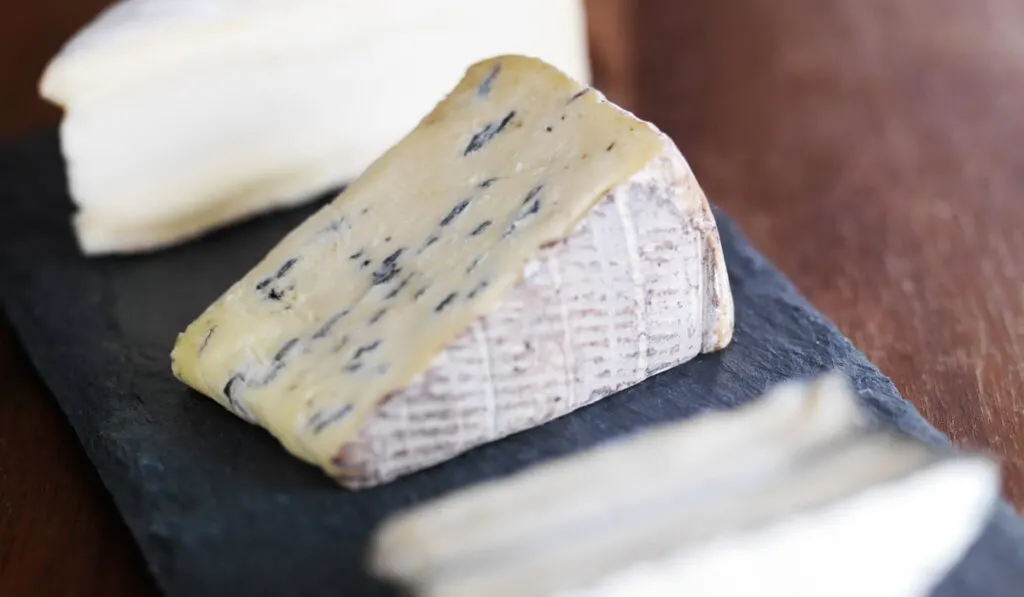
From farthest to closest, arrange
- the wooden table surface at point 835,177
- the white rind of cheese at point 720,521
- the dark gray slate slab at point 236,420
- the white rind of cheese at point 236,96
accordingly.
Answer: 1. the white rind of cheese at point 236,96
2. the wooden table surface at point 835,177
3. the dark gray slate slab at point 236,420
4. the white rind of cheese at point 720,521

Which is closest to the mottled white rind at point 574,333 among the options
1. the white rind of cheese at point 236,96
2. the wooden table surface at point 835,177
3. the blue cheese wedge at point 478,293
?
the blue cheese wedge at point 478,293

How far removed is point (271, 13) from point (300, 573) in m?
0.82

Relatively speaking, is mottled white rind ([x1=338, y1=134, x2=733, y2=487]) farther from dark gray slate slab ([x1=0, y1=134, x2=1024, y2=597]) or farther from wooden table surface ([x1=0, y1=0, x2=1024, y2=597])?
wooden table surface ([x1=0, y1=0, x2=1024, y2=597])

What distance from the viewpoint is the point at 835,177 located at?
1.58 meters

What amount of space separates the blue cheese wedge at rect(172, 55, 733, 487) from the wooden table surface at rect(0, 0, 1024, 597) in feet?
0.65

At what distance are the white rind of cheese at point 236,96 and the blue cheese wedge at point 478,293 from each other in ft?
1.21

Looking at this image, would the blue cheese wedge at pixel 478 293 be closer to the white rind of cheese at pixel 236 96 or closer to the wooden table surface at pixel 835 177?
the wooden table surface at pixel 835 177

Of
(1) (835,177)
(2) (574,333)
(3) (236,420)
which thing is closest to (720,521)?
(2) (574,333)

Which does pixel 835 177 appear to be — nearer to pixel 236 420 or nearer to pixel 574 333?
pixel 574 333

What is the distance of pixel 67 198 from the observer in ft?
5.34

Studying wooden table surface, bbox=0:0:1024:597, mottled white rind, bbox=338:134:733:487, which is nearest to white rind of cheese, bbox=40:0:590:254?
wooden table surface, bbox=0:0:1024:597

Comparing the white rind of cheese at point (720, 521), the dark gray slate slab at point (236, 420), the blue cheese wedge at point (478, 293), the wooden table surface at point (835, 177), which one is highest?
the blue cheese wedge at point (478, 293)

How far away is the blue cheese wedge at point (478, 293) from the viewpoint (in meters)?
0.98

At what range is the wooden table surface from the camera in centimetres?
109
